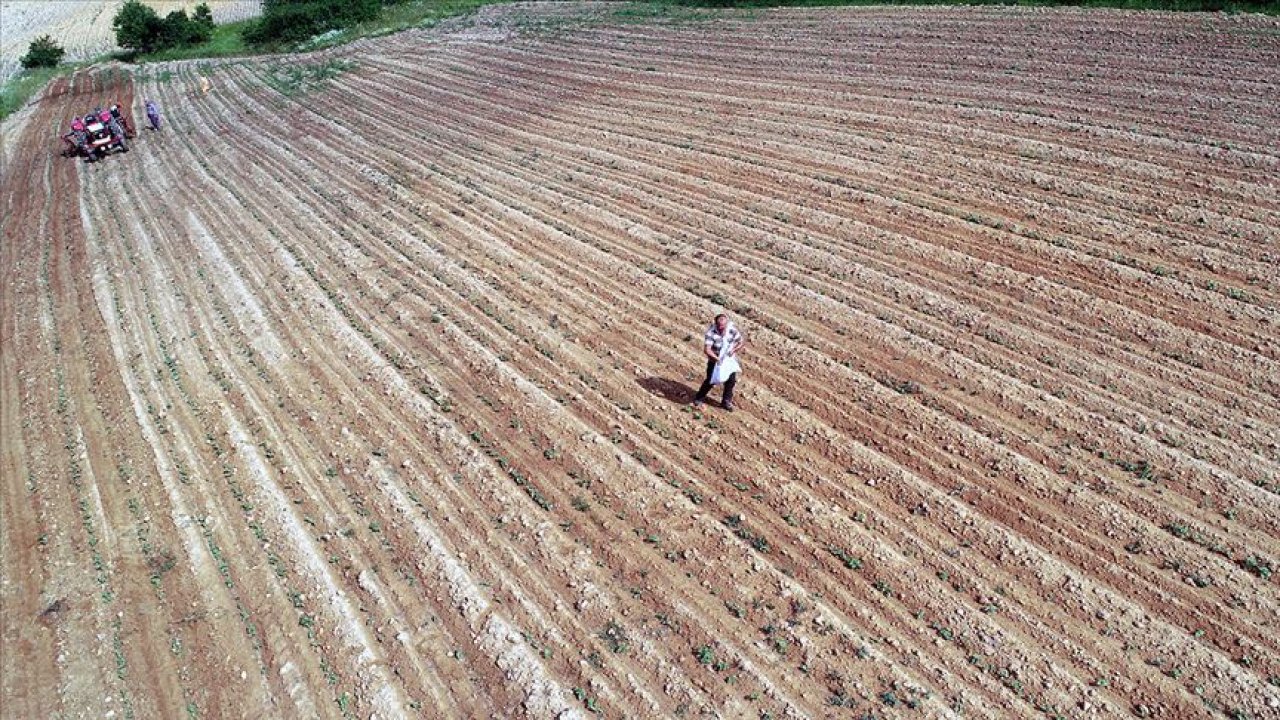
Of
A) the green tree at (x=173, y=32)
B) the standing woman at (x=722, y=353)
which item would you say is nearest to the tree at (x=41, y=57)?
the green tree at (x=173, y=32)

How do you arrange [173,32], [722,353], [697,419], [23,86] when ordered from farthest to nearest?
[173,32] < [23,86] < [697,419] < [722,353]

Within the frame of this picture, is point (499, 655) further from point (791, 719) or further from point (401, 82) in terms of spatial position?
point (401, 82)

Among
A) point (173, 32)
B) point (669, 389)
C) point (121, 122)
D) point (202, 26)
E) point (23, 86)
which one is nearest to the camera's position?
point (669, 389)

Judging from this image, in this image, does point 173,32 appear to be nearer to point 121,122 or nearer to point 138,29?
point 138,29

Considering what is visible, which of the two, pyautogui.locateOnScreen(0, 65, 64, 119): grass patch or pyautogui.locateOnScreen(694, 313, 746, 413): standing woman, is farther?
pyautogui.locateOnScreen(0, 65, 64, 119): grass patch

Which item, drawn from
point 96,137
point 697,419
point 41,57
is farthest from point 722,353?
point 41,57

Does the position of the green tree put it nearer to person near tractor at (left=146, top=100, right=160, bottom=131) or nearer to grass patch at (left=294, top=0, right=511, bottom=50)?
grass patch at (left=294, top=0, right=511, bottom=50)

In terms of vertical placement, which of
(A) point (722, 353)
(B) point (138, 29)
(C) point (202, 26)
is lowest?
(A) point (722, 353)

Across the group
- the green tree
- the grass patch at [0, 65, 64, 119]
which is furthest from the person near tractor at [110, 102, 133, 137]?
the green tree
